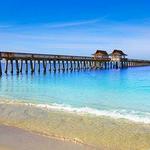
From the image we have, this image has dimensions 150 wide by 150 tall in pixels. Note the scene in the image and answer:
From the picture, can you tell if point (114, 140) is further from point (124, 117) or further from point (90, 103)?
point (90, 103)

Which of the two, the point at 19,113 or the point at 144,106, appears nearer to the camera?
the point at 19,113

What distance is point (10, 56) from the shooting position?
37344mm

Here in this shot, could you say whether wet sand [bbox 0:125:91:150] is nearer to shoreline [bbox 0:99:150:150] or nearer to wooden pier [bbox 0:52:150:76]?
shoreline [bbox 0:99:150:150]

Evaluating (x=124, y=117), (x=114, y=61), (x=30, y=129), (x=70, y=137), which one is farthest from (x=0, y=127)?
(x=114, y=61)

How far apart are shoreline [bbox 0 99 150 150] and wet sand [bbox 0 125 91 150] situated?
33cm

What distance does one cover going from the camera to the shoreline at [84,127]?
7.26m

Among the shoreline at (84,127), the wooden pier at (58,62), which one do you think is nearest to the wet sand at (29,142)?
the shoreline at (84,127)

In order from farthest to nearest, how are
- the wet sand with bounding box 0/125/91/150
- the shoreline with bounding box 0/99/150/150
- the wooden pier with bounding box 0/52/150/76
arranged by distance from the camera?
1. the wooden pier with bounding box 0/52/150/76
2. the shoreline with bounding box 0/99/150/150
3. the wet sand with bounding box 0/125/91/150

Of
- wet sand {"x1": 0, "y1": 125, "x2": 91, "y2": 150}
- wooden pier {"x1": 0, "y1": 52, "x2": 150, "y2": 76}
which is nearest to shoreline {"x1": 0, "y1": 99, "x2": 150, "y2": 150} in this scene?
wet sand {"x1": 0, "y1": 125, "x2": 91, "y2": 150}

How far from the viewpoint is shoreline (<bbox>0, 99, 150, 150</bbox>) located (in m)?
7.26

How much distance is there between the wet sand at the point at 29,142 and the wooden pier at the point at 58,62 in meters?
29.3

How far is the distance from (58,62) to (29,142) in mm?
42386

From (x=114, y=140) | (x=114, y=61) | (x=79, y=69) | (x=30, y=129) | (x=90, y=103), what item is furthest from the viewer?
(x=114, y=61)

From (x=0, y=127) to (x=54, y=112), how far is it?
3118mm
